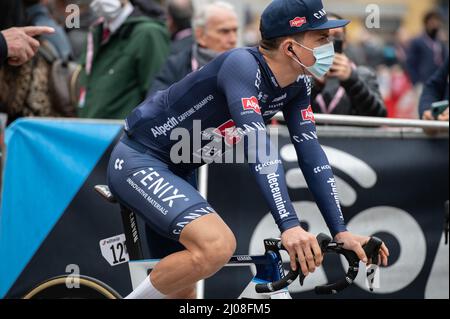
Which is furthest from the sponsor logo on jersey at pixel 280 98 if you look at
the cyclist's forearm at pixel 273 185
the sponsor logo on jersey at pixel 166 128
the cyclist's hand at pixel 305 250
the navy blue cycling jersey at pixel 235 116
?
the cyclist's hand at pixel 305 250

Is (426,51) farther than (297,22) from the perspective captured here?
Yes

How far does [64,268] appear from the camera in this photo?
22.5ft

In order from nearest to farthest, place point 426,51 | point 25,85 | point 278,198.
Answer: point 278,198 → point 25,85 → point 426,51

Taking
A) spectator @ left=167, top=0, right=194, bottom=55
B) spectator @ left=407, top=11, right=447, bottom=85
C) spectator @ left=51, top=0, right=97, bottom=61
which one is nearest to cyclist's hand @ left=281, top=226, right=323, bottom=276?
spectator @ left=167, top=0, right=194, bottom=55

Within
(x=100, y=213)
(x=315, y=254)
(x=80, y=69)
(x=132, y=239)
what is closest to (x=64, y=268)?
(x=100, y=213)

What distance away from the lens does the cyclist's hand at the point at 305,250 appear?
182 inches

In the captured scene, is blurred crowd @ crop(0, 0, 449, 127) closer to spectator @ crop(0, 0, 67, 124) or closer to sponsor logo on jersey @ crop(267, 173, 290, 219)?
spectator @ crop(0, 0, 67, 124)

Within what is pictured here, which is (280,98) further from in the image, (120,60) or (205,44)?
(120,60)

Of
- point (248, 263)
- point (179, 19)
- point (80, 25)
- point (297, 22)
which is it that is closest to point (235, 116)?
point (297, 22)

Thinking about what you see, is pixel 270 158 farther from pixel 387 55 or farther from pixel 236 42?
pixel 387 55

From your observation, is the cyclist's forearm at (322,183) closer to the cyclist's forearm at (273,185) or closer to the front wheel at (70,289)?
the cyclist's forearm at (273,185)

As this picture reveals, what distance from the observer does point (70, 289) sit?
20.3ft

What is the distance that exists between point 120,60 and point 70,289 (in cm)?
234
